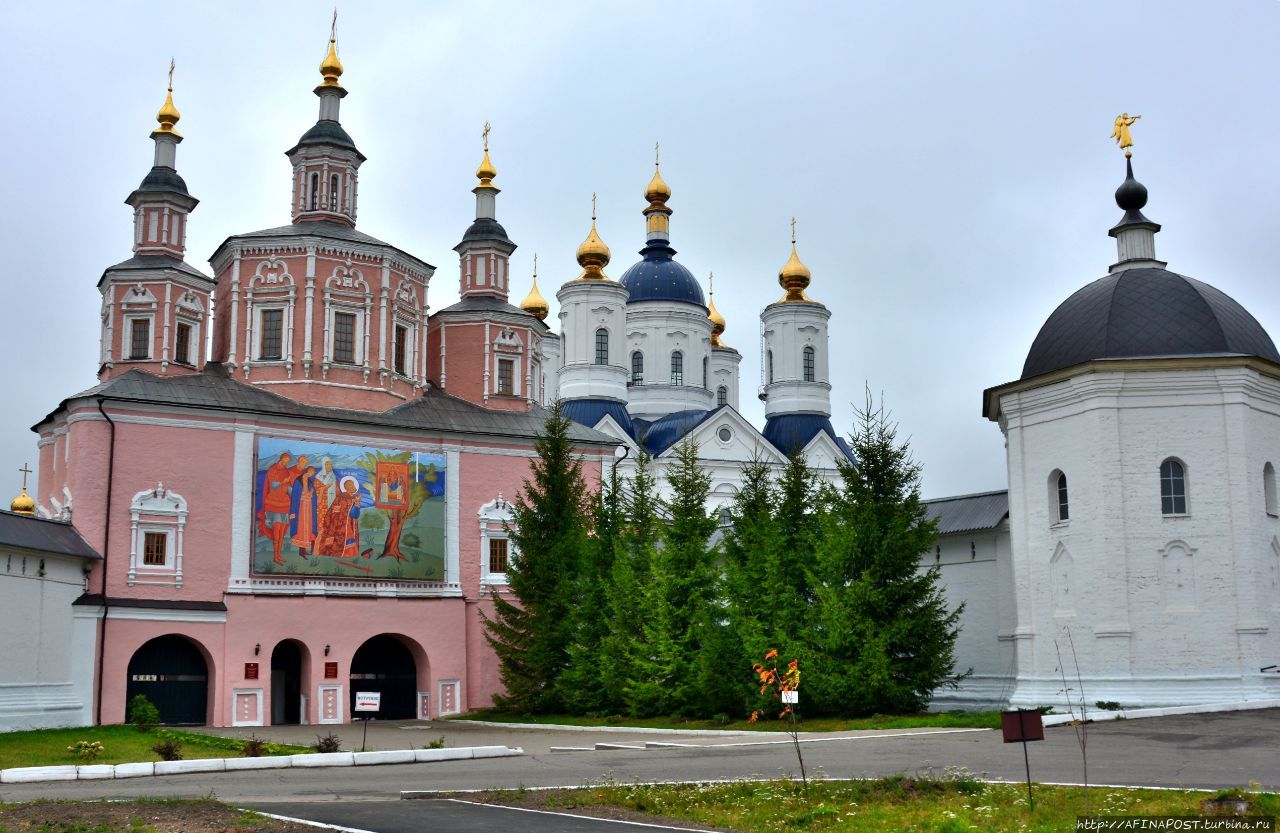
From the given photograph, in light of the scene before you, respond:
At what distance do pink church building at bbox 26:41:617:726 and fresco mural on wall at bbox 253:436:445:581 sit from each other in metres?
0.05

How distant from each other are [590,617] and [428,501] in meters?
6.22

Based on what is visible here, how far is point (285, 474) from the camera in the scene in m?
28.9

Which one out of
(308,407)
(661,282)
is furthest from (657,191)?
(308,407)

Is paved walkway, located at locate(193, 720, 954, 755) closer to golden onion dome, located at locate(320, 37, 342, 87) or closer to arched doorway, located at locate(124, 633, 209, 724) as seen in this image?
arched doorway, located at locate(124, 633, 209, 724)

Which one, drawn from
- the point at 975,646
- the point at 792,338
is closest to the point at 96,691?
the point at 975,646

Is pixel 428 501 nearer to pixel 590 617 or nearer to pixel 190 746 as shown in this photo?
pixel 590 617

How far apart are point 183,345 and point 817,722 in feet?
58.4

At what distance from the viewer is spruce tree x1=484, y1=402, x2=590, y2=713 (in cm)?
2691

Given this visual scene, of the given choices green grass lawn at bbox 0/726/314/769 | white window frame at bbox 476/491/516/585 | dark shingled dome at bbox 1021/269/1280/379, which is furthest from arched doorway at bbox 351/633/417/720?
dark shingled dome at bbox 1021/269/1280/379

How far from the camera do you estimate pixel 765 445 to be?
4662 cm

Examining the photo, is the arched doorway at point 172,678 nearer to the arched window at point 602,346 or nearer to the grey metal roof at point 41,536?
the grey metal roof at point 41,536

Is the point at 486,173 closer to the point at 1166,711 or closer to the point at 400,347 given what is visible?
the point at 400,347

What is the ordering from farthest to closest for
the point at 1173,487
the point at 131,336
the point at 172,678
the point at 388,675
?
the point at 388,675 < the point at 131,336 < the point at 172,678 < the point at 1173,487

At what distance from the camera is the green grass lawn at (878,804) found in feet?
31.4
